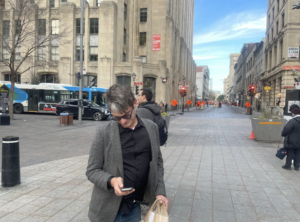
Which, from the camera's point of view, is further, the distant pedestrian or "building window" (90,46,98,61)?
"building window" (90,46,98,61)

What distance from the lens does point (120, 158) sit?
1882mm

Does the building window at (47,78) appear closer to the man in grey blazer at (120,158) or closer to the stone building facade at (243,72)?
the man in grey blazer at (120,158)

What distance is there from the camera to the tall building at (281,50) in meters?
31.1

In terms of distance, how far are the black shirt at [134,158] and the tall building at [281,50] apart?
33231 millimetres

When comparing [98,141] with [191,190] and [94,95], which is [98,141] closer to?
[191,190]

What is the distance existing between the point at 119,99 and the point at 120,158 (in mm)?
461

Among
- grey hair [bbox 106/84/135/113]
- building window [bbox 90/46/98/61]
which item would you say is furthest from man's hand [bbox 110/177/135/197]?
building window [bbox 90/46/98/61]

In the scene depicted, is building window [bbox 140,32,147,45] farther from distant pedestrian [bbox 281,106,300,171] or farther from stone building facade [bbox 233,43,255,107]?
stone building facade [bbox 233,43,255,107]

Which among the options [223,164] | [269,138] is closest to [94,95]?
[269,138]

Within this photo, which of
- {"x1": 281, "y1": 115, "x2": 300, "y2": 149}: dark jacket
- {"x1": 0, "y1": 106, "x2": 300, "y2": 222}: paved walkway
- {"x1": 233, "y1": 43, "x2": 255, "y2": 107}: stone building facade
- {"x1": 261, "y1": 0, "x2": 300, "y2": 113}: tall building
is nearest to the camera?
{"x1": 0, "y1": 106, "x2": 300, "y2": 222}: paved walkway

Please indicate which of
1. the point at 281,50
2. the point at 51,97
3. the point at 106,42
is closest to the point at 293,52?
the point at 281,50

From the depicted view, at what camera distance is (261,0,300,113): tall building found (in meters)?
31.1

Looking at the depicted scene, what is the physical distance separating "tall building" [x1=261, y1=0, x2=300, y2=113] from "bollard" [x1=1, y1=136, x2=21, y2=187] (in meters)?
32.5

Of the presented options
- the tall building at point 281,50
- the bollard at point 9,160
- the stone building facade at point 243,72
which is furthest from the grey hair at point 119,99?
the stone building facade at point 243,72
